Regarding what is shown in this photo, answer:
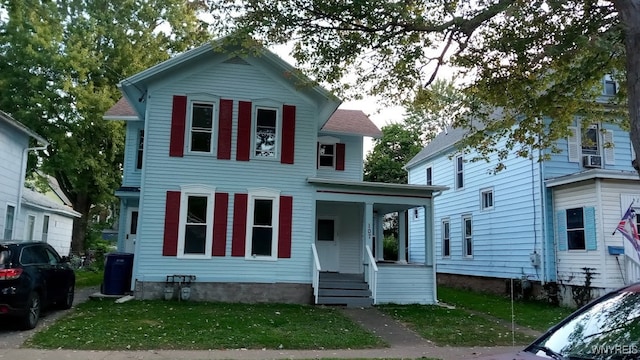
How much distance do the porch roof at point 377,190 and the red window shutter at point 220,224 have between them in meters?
2.50

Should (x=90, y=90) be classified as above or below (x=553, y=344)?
above

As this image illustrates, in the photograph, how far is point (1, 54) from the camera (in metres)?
24.0

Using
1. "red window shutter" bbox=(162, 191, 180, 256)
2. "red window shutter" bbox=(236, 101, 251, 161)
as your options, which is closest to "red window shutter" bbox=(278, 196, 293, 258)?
"red window shutter" bbox=(236, 101, 251, 161)

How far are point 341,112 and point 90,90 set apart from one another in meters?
12.2

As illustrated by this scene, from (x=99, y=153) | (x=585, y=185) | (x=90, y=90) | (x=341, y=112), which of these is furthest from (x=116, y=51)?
(x=585, y=185)

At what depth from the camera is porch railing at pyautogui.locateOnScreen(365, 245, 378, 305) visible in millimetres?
14359

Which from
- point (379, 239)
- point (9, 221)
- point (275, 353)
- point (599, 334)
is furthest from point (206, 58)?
point (599, 334)

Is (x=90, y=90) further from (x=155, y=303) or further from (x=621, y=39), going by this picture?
(x=621, y=39)

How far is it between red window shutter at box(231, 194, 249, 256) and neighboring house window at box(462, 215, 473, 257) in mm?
10496

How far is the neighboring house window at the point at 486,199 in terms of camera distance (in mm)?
19891

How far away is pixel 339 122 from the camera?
62.5ft

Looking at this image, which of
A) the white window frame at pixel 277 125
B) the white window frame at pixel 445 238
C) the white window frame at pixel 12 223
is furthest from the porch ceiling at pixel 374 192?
the white window frame at pixel 12 223

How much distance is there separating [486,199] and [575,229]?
4793mm

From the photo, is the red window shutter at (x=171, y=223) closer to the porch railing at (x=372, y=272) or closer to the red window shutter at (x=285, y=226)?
the red window shutter at (x=285, y=226)
